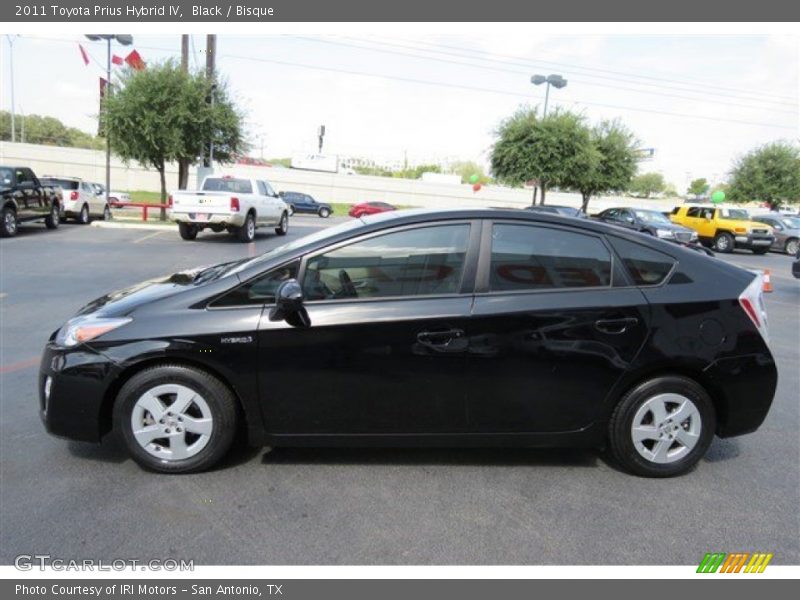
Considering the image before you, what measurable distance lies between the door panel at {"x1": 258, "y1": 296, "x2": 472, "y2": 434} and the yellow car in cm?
2376

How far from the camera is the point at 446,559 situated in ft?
8.96

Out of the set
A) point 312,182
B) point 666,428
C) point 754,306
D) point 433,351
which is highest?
point 312,182

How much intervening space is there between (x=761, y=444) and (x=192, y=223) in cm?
1468

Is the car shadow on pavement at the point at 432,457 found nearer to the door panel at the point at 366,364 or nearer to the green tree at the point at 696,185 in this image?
the door panel at the point at 366,364

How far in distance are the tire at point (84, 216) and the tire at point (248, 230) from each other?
7571 mm

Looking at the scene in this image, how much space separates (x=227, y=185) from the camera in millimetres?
16812

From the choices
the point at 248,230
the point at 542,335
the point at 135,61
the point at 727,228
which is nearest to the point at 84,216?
the point at 135,61

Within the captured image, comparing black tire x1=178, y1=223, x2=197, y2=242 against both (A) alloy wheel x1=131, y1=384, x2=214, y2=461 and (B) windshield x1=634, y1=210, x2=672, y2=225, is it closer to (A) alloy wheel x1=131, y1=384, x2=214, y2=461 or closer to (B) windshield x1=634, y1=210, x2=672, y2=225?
(A) alloy wheel x1=131, y1=384, x2=214, y2=461

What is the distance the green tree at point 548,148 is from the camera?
3059 cm

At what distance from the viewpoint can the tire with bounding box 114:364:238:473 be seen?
3297 millimetres

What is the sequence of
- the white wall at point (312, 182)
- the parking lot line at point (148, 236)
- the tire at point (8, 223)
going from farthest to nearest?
the white wall at point (312, 182), the parking lot line at point (148, 236), the tire at point (8, 223)

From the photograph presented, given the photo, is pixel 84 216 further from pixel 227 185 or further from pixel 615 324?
pixel 615 324

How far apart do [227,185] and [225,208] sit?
1.72m

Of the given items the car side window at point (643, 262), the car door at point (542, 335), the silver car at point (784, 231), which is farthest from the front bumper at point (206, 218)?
the silver car at point (784, 231)
